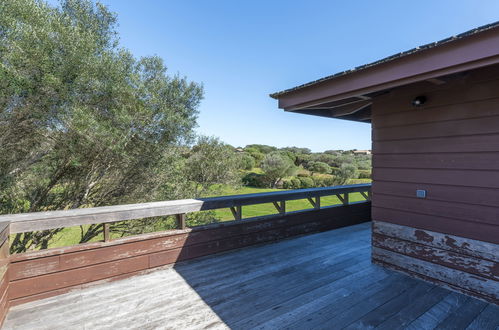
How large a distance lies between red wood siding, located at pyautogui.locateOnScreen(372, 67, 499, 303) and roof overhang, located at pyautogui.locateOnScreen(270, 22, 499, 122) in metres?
0.29

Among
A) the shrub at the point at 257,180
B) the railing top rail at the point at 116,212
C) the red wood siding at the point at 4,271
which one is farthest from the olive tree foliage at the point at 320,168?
the red wood siding at the point at 4,271

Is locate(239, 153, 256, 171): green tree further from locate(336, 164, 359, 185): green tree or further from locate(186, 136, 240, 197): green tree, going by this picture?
locate(336, 164, 359, 185): green tree

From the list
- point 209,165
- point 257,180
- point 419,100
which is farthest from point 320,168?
point 419,100

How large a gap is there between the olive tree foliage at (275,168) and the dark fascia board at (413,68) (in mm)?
15743

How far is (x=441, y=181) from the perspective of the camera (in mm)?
2309

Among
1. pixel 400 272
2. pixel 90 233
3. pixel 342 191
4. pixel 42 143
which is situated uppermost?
pixel 42 143

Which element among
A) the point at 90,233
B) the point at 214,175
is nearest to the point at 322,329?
the point at 90,233

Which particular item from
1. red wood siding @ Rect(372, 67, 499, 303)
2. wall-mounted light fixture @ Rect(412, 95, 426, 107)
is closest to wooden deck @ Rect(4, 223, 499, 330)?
red wood siding @ Rect(372, 67, 499, 303)

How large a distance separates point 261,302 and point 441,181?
1.95 meters

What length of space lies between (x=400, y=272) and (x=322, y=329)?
4.71ft

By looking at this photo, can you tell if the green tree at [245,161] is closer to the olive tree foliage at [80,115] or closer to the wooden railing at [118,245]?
the olive tree foliage at [80,115]

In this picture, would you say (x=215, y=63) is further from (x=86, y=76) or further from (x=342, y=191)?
(x=342, y=191)

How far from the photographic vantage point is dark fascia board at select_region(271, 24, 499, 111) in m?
1.53

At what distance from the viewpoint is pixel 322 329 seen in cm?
168
